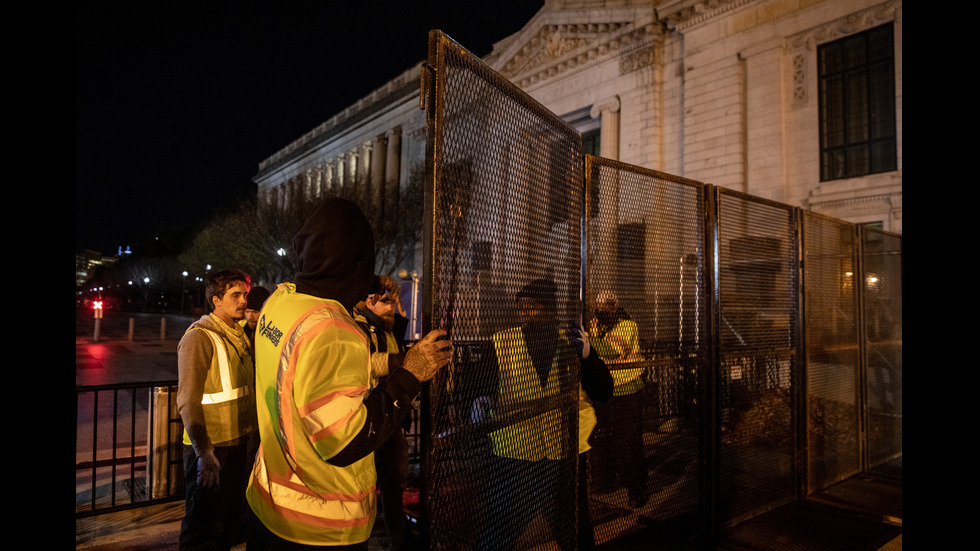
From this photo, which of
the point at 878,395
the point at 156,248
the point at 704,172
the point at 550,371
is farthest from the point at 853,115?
the point at 156,248

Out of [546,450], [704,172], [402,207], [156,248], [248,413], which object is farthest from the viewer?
[156,248]

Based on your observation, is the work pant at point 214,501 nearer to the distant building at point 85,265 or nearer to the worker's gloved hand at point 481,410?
the worker's gloved hand at point 481,410

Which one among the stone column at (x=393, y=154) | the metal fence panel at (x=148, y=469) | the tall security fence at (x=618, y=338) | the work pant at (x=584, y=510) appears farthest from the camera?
the stone column at (x=393, y=154)

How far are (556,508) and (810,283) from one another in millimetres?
3641

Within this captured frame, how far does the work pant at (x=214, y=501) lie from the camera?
3.51 m

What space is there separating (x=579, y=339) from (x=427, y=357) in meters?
1.19

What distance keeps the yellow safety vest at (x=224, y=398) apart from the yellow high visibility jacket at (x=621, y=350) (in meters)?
2.40

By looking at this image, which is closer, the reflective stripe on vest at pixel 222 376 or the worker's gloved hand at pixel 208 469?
the worker's gloved hand at pixel 208 469

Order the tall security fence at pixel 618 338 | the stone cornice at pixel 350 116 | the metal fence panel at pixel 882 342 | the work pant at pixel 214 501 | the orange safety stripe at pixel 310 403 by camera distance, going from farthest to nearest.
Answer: the stone cornice at pixel 350 116, the metal fence panel at pixel 882 342, the work pant at pixel 214 501, the tall security fence at pixel 618 338, the orange safety stripe at pixel 310 403

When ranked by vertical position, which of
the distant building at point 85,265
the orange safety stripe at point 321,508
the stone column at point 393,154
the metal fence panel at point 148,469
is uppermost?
the stone column at point 393,154

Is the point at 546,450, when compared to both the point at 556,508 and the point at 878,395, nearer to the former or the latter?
the point at 556,508

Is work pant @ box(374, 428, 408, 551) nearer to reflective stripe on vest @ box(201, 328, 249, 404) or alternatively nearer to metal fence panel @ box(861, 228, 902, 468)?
reflective stripe on vest @ box(201, 328, 249, 404)

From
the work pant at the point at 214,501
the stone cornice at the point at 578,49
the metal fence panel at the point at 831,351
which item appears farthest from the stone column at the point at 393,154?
the work pant at the point at 214,501

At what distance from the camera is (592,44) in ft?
70.8
